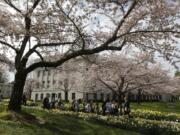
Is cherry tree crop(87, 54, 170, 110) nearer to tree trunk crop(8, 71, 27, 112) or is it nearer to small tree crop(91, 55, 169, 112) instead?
small tree crop(91, 55, 169, 112)

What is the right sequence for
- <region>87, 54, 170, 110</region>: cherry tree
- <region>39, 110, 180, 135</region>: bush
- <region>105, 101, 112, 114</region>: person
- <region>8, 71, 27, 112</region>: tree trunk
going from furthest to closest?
1. <region>87, 54, 170, 110</region>: cherry tree
2. <region>105, 101, 112, 114</region>: person
3. <region>39, 110, 180, 135</region>: bush
4. <region>8, 71, 27, 112</region>: tree trunk

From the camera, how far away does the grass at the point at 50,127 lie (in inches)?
676

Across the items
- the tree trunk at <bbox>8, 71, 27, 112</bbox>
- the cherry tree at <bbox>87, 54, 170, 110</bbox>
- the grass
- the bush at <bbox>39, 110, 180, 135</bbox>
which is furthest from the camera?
the cherry tree at <bbox>87, 54, 170, 110</bbox>

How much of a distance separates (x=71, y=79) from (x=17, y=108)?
54610mm

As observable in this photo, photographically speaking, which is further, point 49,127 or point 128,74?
point 128,74

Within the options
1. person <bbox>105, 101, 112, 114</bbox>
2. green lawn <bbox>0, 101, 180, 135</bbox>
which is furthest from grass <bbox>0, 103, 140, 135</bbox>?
person <bbox>105, 101, 112, 114</bbox>

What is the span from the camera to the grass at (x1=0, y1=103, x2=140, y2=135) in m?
17.2

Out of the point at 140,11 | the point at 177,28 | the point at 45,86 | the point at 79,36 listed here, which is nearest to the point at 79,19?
the point at 79,36

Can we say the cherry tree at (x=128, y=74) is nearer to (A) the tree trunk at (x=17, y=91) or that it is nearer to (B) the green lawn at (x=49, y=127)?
(B) the green lawn at (x=49, y=127)

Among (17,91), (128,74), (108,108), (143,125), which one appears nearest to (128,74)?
(128,74)

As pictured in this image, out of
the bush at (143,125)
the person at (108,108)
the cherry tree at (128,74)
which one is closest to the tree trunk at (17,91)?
the bush at (143,125)

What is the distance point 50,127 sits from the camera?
62.5 ft

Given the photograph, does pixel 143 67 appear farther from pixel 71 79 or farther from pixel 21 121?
pixel 71 79

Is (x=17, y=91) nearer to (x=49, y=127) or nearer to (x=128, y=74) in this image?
(x=49, y=127)
